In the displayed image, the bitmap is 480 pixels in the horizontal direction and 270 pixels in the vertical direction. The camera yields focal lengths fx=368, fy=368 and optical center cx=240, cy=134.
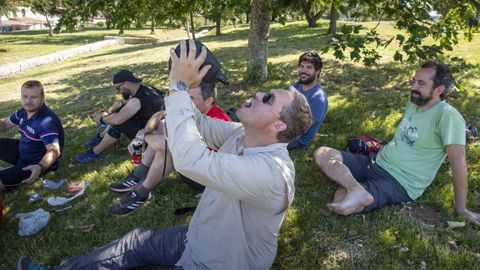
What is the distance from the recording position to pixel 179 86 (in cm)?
195

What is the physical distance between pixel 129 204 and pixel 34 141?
6.21 feet

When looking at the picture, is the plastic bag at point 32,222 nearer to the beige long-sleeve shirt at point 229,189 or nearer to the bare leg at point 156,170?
the bare leg at point 156,170

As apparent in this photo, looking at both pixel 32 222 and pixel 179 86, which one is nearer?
pixel 179 86

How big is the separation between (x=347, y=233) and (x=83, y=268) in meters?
Result: 2.23

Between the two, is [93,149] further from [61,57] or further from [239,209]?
[61,57]

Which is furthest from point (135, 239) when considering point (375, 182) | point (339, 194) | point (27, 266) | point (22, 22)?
point (22, 22)

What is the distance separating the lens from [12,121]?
5.14 metres

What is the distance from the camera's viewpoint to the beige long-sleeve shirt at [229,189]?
6.03ft

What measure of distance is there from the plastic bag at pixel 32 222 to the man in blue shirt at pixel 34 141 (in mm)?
849

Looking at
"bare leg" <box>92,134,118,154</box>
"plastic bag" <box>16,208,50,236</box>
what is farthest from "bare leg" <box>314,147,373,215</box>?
"bare leg" <box>92,134,118,154</box>

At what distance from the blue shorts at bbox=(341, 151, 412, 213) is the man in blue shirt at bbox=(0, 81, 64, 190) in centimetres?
360

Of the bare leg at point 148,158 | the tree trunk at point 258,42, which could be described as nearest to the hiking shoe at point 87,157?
the bare leg at point 148,158

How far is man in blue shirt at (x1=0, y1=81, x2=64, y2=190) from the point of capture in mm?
4555

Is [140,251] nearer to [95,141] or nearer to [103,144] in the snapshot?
[103,144]
